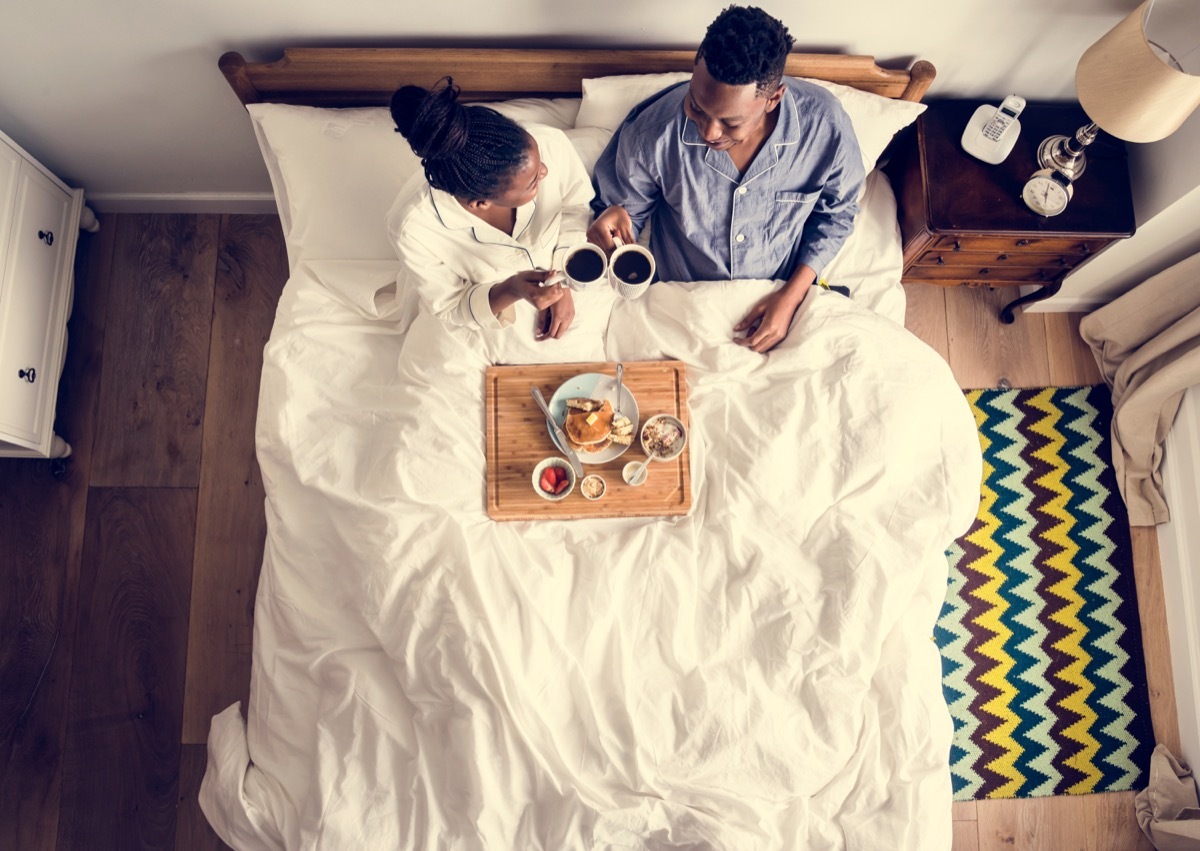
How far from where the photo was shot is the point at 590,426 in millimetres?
1564

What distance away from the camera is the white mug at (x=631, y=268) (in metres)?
1.44

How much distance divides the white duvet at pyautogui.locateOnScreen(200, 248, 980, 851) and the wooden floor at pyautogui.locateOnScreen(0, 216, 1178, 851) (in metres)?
0.52

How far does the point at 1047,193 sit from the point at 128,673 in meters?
2.53

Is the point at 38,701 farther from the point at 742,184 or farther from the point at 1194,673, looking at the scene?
the point at 1194,673

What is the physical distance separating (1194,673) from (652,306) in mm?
1651

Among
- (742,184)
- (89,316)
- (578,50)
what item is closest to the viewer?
(742,184)

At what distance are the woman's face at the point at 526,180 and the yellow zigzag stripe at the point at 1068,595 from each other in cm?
160

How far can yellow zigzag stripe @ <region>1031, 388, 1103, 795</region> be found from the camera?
205 centimetres

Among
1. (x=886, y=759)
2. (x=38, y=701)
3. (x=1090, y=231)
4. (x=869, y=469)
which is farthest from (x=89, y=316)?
(x=1090, y=231)

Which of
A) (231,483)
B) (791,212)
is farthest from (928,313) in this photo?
(231,483)

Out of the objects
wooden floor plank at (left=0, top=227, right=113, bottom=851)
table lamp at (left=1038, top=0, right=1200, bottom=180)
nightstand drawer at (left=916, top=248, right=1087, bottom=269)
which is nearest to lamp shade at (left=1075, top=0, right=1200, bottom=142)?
table lamp at (left=1038, top=0, right=1200, bottom=180)

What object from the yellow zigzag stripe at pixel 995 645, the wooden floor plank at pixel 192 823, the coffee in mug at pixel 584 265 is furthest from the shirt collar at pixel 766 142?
the wooden floor plank at pixel 192 823

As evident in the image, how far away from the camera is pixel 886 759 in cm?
154

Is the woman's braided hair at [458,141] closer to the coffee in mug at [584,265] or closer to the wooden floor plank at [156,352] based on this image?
the coffee in mug at [584,265]
